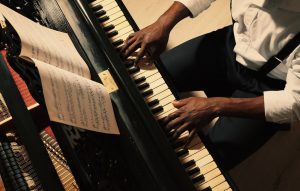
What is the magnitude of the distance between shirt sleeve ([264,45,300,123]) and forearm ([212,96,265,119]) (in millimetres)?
30

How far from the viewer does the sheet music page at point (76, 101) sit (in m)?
0.97

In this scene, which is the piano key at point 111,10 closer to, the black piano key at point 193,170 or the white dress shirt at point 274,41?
the white dress shirt at point 274,41

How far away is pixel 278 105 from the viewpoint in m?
1.29

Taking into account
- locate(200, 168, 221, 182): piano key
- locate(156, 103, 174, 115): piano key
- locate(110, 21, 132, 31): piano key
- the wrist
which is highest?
locate(110, 21, 132, 31): piano key

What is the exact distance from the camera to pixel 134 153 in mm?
1183

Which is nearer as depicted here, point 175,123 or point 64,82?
point 64,82

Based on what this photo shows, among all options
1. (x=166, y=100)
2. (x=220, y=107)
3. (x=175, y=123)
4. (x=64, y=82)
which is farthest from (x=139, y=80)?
(x=64, y=82)

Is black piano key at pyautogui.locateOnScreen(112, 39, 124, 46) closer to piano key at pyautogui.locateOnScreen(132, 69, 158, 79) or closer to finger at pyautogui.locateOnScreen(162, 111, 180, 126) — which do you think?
piano key at pyautogui.locateOnScreen(132, 69, 158, 79)

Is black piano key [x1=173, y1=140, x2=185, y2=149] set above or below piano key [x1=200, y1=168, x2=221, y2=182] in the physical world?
above

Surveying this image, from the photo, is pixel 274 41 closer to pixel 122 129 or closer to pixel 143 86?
pixel 143 86

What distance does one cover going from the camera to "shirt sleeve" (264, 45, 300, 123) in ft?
4.11

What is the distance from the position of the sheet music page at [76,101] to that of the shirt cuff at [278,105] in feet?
1.97

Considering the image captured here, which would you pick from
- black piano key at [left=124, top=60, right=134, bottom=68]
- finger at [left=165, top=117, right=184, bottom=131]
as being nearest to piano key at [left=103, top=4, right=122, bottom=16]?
black piano key at [left=124, top=60, right=134, bottom=68]

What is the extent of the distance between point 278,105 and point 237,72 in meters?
0.39
